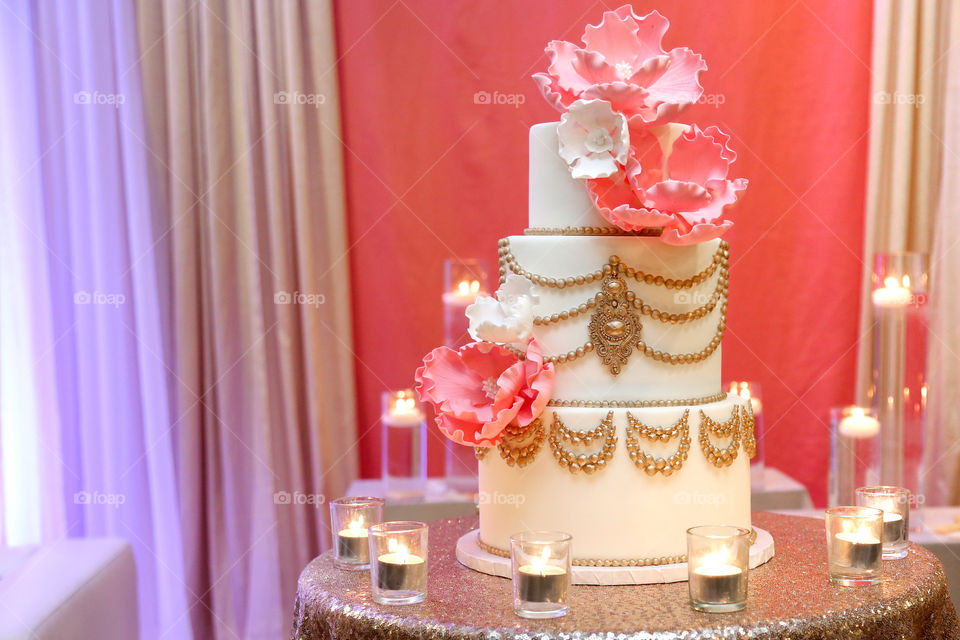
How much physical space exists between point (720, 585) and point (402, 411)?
1715mm

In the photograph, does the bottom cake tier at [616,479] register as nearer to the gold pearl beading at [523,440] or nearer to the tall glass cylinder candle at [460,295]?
the gold pearl beading at [523,440]

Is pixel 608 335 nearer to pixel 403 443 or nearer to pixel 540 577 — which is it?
pixel 540 577

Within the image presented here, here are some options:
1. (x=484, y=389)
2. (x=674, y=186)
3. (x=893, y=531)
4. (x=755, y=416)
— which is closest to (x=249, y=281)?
(x=755, y=416)

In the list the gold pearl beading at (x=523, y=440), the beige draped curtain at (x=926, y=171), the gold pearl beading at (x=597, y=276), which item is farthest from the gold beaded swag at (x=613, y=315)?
the beige draped curtain at (x=926, y=171)

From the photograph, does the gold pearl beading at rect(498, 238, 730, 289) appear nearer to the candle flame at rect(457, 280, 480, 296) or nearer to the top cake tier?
the top cake tier

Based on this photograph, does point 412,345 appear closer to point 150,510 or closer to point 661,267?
point 150,510

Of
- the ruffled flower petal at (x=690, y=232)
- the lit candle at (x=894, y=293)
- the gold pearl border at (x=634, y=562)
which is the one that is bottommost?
the gold pearl border at (x=634, y=562)

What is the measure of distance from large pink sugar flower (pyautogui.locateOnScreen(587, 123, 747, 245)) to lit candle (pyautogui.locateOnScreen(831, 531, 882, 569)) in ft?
1.60

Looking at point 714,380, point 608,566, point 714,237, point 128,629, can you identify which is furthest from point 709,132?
point 128,629

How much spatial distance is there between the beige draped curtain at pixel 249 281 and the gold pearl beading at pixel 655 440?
200cm

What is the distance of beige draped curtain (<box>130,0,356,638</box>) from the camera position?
3.30m

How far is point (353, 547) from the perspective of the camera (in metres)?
1.63

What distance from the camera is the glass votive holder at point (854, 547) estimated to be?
1451mm

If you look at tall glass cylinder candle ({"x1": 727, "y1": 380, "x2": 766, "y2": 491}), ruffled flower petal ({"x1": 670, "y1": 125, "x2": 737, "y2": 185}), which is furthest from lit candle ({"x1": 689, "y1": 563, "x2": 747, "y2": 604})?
tall glass cylinder candle ({"x1": 727, "y1": 380, "x2": 766, "y2": 491})
